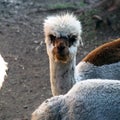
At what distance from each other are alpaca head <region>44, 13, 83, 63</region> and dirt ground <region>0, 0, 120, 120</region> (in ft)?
5.51

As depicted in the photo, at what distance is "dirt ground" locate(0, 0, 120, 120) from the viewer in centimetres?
589

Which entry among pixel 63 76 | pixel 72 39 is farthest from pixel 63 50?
pixel 63 76

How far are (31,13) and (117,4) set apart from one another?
171 cm

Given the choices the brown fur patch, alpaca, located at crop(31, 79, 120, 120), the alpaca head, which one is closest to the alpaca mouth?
the alpaca head

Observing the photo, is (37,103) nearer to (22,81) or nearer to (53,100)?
(22,81)

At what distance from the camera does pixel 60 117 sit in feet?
8.55

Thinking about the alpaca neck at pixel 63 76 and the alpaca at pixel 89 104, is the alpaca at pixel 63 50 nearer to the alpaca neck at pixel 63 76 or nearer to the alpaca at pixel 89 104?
the alpaca neck at pixel 63 76

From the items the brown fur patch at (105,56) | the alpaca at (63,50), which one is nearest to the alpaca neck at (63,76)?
the alpaca at (63,50)

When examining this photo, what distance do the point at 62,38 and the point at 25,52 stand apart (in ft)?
11.2

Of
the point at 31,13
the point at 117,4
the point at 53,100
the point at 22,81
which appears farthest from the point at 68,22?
the point at 31,13

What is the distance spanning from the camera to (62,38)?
13.1ft

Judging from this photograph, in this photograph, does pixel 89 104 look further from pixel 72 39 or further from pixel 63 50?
pixel 72 39

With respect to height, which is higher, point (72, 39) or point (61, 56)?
point (72, 39)

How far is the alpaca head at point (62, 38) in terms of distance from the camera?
3.96m
